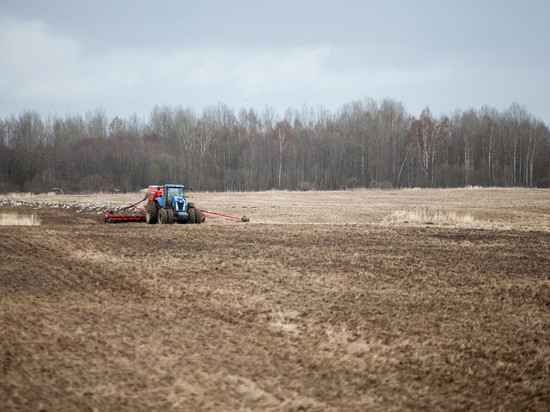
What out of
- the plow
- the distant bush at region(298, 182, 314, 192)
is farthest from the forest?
A: the plow

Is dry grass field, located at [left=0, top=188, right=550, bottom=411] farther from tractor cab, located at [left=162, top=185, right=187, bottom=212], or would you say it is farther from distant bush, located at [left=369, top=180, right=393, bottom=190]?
distant bush, located at [left=369, top=180, right=393, bottom=190]

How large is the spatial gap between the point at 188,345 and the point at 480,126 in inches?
2863

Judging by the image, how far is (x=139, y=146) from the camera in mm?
63562

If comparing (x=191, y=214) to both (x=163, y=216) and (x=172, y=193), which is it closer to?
(x=163, y=216)

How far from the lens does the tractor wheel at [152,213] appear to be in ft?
63.6

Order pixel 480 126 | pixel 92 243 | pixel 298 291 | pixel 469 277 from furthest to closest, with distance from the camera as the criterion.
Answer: pixel 480 126 → pixel 92 243 → pixel 469 277 → pixel 298 291

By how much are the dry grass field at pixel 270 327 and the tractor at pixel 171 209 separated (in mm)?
5779

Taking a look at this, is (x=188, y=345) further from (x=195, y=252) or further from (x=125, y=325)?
(x=195, y=252)

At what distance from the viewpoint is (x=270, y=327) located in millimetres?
6555

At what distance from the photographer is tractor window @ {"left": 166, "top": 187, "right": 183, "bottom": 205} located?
19.9m

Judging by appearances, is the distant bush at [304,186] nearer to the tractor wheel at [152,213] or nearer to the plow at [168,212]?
the plow at [168,212]

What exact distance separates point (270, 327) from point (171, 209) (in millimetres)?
13423

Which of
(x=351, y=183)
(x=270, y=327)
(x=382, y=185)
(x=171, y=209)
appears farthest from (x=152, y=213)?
(x=351, y=183)

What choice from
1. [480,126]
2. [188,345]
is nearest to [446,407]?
[188,345]
